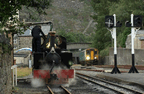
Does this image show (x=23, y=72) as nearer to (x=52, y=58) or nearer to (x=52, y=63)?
(x=52, y=63)

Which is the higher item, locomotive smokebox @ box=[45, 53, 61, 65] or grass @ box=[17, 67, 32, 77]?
locomotive smokebox @ box=[45, 53, 61, 65]

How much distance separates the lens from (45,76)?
13500 mm

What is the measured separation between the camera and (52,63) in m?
13.4

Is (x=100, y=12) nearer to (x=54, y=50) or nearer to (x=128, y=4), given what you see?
(x=128, y=4)

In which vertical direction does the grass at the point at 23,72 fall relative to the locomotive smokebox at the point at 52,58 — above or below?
below

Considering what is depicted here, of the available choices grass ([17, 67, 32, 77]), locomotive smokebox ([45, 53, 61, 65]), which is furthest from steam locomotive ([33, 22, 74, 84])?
grass ([17, 67, 32, 77])

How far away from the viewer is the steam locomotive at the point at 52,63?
13.4 m

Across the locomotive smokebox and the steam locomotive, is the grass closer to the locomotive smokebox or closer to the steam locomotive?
the steam locomotive

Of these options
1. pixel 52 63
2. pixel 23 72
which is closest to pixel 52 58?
pixel 52 63

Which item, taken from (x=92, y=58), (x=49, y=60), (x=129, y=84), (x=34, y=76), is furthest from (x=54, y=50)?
(x=92, y=58)

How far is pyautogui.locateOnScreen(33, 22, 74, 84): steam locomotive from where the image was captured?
13359 mm

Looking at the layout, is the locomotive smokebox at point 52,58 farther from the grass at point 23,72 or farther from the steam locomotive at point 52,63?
the grass at point 23,72

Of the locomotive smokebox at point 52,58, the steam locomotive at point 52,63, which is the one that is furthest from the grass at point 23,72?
the locomotive smokebox at point 52,58

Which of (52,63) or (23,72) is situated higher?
(52,63)
